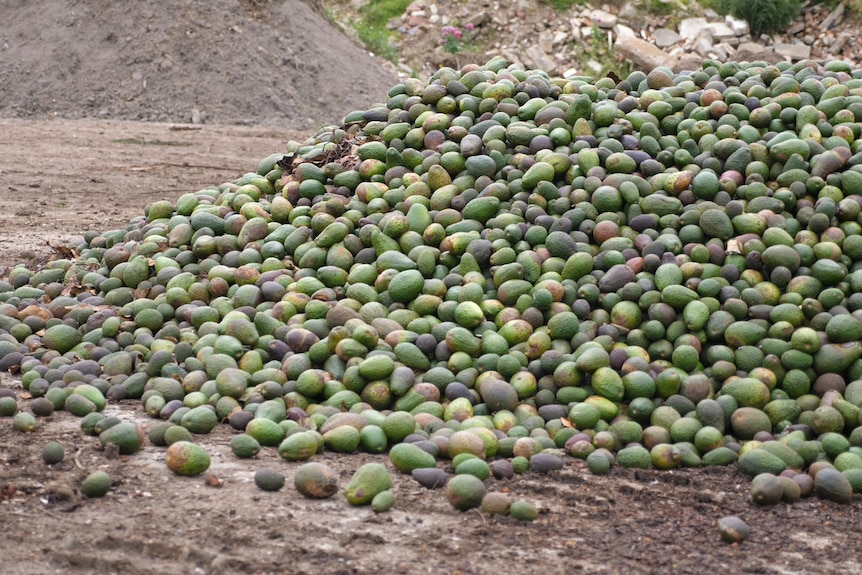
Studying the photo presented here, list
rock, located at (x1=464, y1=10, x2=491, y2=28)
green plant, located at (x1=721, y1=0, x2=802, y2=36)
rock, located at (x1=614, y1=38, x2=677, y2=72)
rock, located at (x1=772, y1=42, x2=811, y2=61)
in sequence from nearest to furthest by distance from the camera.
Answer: rock, located at (x1=614, y1=38, x2=677, y2=72) < rock, located at (x1=772, y1=42, x2=811, y2=61) < green plant, located at (x1=721, y1=0, x2=802, y2=36) < rock, located at (x1=464, y1=10, x2=491, y2=28)

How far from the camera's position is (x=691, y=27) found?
2042 centimetres

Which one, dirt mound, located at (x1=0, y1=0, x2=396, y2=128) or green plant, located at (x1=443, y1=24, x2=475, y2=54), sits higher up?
green plant, located at (x1=443, y1=24, x2=475, y2=54)

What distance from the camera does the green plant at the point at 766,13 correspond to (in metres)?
19.6

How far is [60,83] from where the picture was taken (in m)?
15.7

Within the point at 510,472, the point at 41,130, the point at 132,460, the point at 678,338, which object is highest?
the point at 678,338

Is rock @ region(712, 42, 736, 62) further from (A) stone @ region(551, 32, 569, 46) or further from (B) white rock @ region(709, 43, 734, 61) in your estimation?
(A) stone @ region(551, 32, 569, 46)

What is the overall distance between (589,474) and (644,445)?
1.27 feet

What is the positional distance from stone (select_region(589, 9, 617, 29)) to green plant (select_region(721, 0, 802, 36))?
2.68m

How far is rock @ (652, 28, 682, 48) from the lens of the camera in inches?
806

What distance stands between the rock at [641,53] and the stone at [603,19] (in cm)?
70

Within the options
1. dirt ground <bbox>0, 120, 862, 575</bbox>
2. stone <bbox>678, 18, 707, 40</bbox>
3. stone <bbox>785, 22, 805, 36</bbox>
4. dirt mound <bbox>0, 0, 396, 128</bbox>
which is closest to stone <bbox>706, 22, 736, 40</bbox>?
stone <bbox>678, 18, 707, 40</bbox>

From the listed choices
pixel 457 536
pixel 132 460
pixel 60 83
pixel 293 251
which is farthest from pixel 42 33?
pixel 457 536

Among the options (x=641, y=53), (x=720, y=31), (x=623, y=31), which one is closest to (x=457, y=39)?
(x=623, y=31)

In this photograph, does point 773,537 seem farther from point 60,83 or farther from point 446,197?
point 60,83
